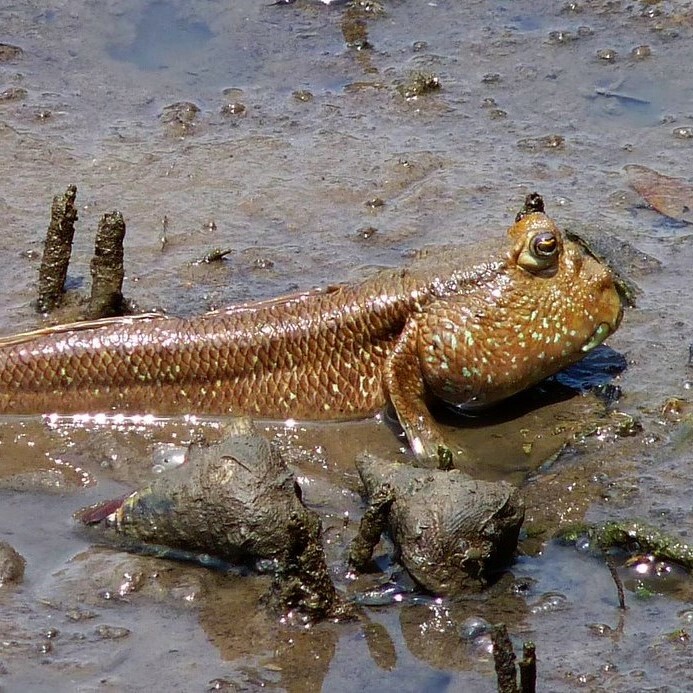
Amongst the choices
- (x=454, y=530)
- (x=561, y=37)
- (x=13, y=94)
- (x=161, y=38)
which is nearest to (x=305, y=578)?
(x=454, y=530)

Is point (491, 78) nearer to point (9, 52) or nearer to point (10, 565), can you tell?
point (9, 52)

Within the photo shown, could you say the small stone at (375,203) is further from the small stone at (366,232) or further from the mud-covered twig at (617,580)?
the mud-covered twig at (617,580)

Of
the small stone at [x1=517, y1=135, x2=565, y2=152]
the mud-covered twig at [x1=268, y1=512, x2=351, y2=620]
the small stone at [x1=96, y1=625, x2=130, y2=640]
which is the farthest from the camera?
the small stone at [x1=517, y1=135, x2=565, y2=152]

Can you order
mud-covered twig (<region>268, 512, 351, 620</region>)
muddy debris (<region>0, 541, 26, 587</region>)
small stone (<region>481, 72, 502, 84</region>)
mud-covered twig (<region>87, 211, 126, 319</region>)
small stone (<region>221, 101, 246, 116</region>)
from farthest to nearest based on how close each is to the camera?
small stone (<region>481, 72, 502, 84</region>) → small stone (<region>221, 101, 246, 116</region>) → mud-covered twig (<region>87, 211, 126, 319</region>) → muddy debris (<region>0, 541, 26, 587</region>) → mud-covered twig (<region>268, 512, 351, 620</region>)

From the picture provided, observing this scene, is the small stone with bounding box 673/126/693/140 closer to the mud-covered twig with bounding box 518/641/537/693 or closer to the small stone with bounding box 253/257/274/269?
the small stone with bounding box 253/257/274/269

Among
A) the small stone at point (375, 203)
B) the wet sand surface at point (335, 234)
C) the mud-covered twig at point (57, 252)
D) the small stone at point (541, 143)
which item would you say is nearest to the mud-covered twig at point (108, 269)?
the mud-covered twig at point (57, 252)

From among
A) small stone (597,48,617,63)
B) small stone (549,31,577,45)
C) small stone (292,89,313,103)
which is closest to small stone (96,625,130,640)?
small stone (292,89,313,103)
